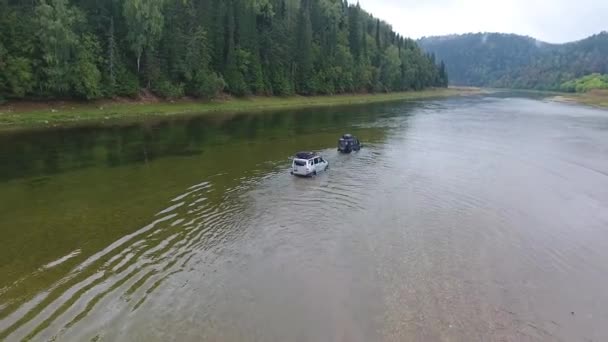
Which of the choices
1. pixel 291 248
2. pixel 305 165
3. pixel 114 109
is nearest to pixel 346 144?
pixel 305 165

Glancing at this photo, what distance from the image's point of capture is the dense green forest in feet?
211

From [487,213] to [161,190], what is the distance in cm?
2547

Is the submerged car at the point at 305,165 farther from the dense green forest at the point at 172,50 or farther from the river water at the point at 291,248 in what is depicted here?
the dense green forest at the point at 172,50

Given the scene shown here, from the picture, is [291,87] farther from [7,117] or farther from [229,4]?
[7,117]

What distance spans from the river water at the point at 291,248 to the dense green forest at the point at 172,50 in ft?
87.3

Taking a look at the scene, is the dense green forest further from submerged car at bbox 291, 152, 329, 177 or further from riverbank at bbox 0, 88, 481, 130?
submerged car at bbox 291, 152, 329, 177

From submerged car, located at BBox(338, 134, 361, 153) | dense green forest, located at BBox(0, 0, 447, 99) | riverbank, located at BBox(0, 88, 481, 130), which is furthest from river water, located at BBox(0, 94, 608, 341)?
dense green forest, located at BBox(0, 0, 447, 99)

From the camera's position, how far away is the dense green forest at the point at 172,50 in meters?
64.4

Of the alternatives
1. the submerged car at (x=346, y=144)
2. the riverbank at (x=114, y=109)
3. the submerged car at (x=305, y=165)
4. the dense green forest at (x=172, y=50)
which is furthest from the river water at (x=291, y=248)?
the dense green forest at (x=172, y=50)

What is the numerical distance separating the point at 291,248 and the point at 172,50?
268 ft

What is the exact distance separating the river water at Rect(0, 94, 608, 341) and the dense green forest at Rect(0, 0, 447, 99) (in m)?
26.6

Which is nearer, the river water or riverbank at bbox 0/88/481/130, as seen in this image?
A: the river water

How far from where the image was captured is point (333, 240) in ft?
74.9

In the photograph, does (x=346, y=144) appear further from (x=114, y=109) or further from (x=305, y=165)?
(x=114, y=109)
